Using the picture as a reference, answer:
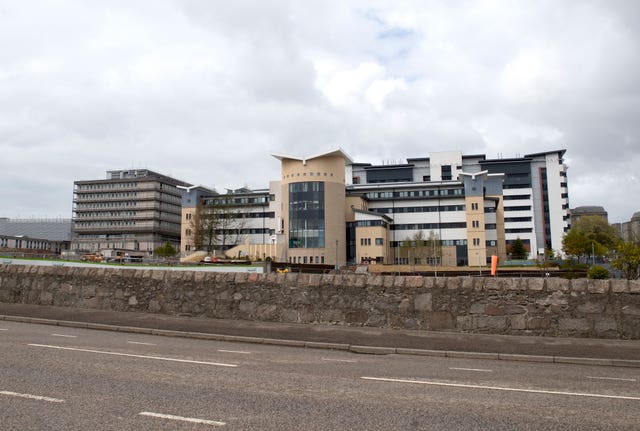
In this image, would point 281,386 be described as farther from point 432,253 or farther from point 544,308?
point 432,253

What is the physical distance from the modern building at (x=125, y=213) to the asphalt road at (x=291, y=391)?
128m

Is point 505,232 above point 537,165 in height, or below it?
below

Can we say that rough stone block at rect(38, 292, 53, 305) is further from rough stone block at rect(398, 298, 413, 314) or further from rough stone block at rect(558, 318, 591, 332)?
rough stone block at rect(558, 318, 591, 332)

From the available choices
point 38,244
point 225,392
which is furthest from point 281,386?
point 38,244

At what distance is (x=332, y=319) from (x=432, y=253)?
79188 millimetres

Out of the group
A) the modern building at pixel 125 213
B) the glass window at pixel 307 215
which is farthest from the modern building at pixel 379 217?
the modern building at pixel 125 213

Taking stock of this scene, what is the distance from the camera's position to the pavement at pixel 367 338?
1038 centimetres

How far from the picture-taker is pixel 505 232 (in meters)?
117

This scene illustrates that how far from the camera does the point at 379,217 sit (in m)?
92.0

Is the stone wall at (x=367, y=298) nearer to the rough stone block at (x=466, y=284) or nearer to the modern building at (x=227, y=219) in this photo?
the rough stone block at (x=466, y=284)

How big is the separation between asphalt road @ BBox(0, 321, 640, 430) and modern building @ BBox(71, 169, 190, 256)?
420ft

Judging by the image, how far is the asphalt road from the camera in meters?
5.37

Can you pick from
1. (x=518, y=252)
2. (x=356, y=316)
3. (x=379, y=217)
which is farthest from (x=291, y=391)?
(x=518, y=252)

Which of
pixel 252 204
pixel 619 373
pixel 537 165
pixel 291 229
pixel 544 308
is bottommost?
pixel 619 373
